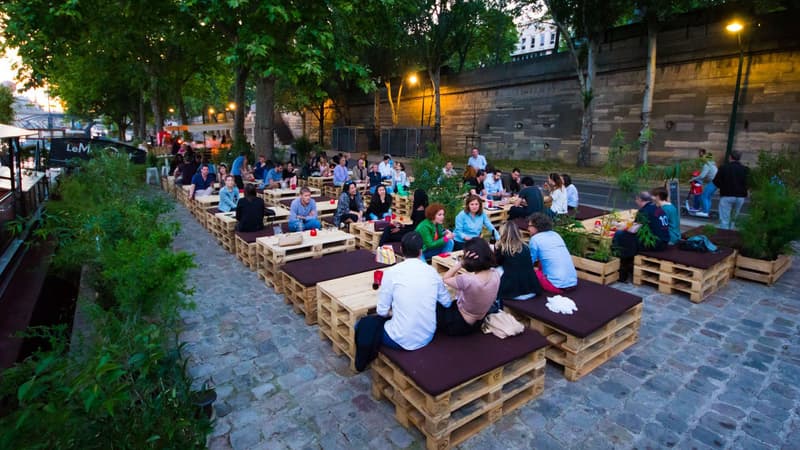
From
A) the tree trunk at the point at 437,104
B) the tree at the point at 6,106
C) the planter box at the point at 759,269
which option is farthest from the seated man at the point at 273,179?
the tree at the point at 6,106

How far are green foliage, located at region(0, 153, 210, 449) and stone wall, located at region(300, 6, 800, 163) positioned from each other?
65.3 feet

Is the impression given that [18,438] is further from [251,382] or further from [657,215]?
[657,215]

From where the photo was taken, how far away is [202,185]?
12.0m

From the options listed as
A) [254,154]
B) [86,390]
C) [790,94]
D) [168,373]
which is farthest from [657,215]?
[254,154]

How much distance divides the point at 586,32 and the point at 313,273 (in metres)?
19.2

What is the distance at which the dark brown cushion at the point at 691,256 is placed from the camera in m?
6.32

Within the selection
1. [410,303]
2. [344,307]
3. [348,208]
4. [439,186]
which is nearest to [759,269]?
[439,186]

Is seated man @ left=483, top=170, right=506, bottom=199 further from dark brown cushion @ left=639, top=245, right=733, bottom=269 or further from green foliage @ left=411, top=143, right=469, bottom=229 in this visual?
dark brown cushion @ left=639, top=245, right=733, bottom=269

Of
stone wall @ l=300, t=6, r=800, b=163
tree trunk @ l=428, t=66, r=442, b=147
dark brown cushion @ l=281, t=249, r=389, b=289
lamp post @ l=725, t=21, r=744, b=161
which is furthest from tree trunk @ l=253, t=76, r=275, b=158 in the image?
lamp post @ l=725, t=21, r=744, b=161

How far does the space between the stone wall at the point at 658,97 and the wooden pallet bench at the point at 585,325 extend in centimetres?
1586

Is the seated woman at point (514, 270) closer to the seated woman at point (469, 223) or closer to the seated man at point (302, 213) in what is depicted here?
the seated woman at point (469, 223)

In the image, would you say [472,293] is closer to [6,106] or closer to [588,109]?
[588,109]

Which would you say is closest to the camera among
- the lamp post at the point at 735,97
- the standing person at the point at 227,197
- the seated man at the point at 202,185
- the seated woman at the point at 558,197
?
the seated woman at the point at 558,197

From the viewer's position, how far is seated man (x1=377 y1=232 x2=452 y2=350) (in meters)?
3.69
